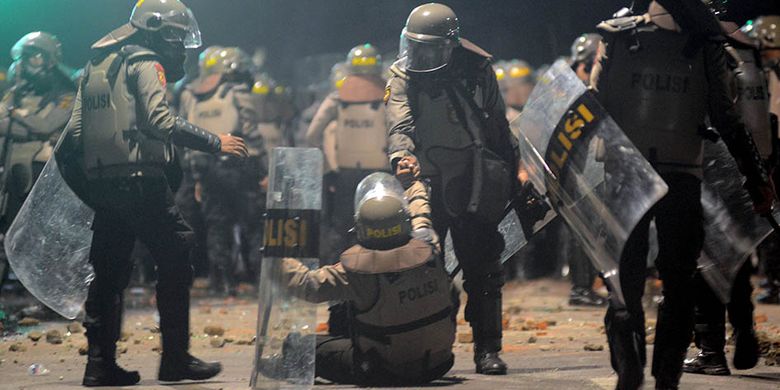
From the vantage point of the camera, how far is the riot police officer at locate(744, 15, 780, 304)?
11.2 meters

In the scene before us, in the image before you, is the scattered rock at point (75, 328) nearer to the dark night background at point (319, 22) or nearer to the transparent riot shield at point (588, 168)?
the transparent riot shield at point (588, 168)

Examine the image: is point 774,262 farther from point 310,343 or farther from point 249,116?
point 310,343

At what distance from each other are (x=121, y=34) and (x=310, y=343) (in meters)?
1.99

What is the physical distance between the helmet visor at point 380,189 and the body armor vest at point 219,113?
22.1 ft

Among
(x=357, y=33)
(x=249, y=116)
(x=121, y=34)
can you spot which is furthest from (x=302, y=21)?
(x=121, y=34)

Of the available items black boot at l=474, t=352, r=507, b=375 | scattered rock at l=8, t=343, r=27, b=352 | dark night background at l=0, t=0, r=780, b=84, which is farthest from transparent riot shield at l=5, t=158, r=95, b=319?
dark night background at l=0, t=0, r=780, b=84

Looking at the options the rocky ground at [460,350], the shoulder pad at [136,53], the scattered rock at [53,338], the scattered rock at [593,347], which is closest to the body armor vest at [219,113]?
the rocky ground at [460,350]

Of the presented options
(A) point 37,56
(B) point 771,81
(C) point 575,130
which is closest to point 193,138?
(C) point 575,130

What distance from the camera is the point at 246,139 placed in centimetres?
1463

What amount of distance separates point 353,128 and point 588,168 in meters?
7.80

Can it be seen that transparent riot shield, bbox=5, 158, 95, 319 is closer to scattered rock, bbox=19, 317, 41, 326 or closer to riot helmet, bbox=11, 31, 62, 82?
riot helmet, bbox=11, 31, 62, 82

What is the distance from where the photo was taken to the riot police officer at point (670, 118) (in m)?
6.22

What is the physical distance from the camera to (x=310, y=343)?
6.71m

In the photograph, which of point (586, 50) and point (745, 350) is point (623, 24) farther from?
point (586, 50)
